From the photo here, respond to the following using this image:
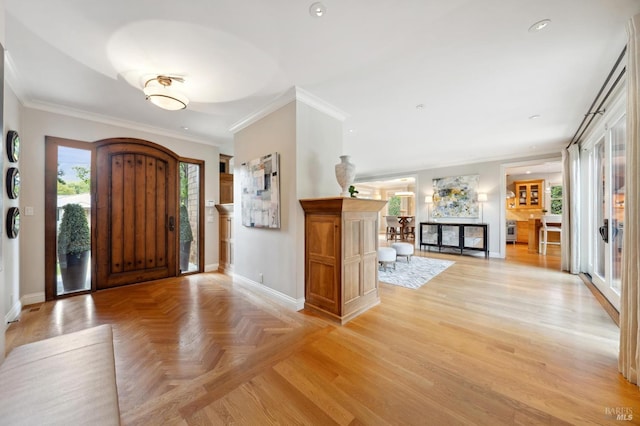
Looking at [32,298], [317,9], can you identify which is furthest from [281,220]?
[32,298]

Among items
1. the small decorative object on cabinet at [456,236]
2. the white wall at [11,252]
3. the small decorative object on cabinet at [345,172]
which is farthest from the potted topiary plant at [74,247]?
the small decorative object on cabinet at [456,236]

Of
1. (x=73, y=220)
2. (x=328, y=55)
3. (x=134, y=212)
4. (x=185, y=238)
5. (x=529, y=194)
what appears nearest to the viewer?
(x=328, y=55)

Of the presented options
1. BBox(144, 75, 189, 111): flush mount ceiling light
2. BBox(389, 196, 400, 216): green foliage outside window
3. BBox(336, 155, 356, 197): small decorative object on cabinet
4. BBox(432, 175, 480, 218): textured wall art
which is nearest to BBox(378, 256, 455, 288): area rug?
BBox(432, 175, 480, 218): textured wall art

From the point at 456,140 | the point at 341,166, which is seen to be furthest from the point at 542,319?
the point at 456,140

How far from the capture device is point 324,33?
6.51ft

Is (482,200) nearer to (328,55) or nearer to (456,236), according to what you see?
(456,236)

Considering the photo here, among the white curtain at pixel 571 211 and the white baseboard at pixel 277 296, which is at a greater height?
the white curtain at pixel 571 211

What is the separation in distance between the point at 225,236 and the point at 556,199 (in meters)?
11.3

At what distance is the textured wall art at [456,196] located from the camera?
655 cm

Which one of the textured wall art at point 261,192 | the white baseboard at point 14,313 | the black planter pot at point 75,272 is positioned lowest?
the white baseboard at point 14,313

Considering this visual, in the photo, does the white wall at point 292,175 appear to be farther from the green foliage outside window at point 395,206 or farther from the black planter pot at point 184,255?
the green foliage outside window at point 395,206

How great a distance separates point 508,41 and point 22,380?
3.90 m

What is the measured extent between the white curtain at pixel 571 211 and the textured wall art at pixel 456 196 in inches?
71.1

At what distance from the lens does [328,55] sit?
7.43ft
